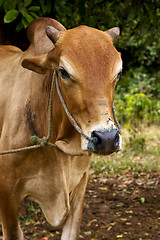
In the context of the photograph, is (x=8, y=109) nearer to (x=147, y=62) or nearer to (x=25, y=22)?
(x=25, y=22)

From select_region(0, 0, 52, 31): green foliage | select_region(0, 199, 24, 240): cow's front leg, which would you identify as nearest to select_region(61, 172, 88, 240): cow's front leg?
select_region(0, 199, 24, 240): cow's front leg

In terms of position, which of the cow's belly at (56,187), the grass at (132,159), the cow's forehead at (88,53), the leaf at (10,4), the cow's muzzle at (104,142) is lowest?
the grass at (132,159)

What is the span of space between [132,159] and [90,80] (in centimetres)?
388

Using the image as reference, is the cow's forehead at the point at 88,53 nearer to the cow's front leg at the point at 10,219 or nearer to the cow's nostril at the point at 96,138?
the cow's nostril at the point at 96,138

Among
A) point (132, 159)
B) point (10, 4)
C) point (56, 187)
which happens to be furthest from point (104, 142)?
point (132, 159)

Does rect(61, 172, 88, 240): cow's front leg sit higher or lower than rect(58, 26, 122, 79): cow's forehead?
lower

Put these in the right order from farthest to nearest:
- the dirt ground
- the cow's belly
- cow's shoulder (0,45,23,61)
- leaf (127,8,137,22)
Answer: the dirt ground → leaf (127,8,137,22) → cow's shoulder (0,45,23,61) → the cow's belly

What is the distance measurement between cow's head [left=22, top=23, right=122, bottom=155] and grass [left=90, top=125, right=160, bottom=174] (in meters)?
3.28

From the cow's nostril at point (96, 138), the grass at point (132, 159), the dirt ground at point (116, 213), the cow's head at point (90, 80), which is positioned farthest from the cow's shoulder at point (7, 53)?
the grass at point (132, 159)

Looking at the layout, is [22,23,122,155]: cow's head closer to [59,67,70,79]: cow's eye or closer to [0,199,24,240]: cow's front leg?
[59,67,70,79]: cow's eye

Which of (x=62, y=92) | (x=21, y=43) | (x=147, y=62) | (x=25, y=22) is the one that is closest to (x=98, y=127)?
(x=62, y=92)

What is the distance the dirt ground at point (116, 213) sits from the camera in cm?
355

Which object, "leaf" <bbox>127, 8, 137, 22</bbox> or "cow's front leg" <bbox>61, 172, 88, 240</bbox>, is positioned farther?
"leaf" <bbox>127, 8, 137, 22</bbox>

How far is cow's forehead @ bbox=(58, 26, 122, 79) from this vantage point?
1.89 meters
